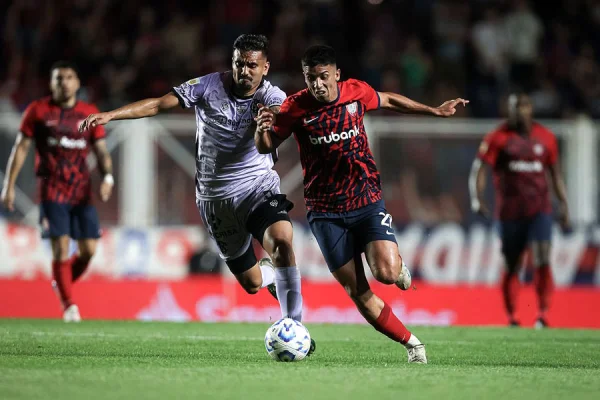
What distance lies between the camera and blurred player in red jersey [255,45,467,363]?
7387 millimetres

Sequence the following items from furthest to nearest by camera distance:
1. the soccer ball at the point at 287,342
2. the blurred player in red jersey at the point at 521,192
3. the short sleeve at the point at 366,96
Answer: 1. the blurred player in red jersey at the point at 521,192
2. the short sleeve at the point at 366,96
3. the soccer ball at the point at 287,342

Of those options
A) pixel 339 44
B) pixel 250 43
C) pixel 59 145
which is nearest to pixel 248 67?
pixel 250 43

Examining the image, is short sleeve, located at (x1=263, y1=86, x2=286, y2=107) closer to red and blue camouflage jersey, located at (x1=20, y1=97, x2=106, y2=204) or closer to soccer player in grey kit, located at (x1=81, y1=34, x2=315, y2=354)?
soccer player in grey kit, located at (x1=81, y1=34, x2=315, y2=354)

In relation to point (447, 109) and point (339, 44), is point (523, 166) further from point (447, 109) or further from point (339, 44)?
point (339, 44)

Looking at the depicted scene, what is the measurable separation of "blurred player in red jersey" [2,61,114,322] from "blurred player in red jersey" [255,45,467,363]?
4.10 metres

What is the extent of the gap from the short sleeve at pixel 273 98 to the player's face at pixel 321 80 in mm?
557

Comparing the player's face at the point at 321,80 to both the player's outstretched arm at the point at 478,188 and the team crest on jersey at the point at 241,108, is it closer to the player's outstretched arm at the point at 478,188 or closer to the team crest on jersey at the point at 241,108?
the team crest on jersey at the point at 241,108

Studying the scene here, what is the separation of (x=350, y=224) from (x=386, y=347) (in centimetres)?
172

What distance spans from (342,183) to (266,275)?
1.80 metres

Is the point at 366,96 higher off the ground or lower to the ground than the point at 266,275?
higher

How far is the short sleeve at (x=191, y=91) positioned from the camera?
813cm

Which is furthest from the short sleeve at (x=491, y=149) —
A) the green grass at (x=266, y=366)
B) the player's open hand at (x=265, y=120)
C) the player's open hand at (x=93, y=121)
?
the player's open hand at (x=93, y=121)

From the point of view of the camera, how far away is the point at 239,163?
8.44 metres

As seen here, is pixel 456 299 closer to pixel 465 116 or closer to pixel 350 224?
pixel 465 116
